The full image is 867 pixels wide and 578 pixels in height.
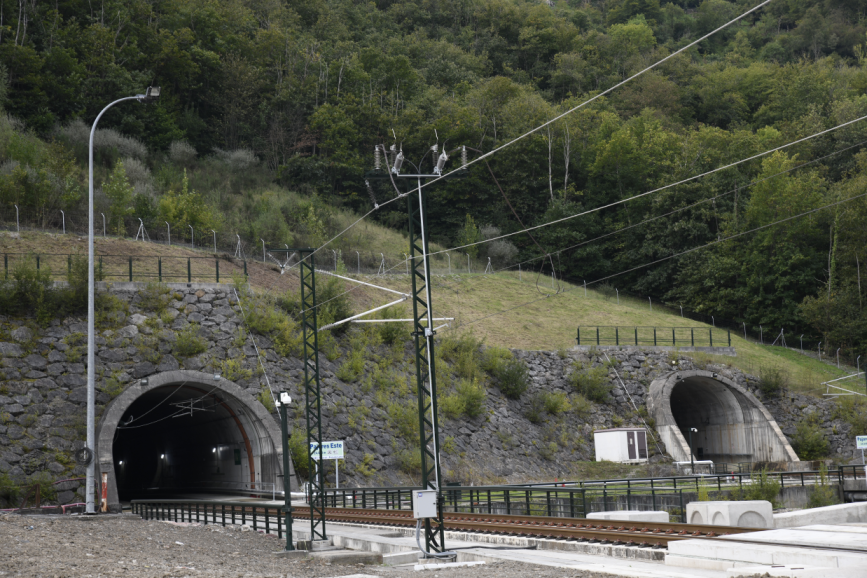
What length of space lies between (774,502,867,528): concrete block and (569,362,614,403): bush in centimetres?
2090

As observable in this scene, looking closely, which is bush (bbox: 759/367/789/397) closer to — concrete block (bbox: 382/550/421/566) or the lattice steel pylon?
the lattice steel pylon

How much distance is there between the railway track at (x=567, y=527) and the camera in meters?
15.4

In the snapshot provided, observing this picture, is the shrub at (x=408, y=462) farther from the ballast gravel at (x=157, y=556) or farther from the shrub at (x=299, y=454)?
the ballast gravel at (x=157, y=556)

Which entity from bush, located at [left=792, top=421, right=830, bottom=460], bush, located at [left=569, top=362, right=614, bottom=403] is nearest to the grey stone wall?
bush, located at [left=569, top=362, right=614, bottom=403]

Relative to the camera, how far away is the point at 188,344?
110 feet

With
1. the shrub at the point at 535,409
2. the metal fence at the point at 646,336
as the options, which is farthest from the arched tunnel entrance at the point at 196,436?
the metal fence at the point at 646,336

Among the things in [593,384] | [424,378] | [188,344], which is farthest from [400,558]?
[593,384]

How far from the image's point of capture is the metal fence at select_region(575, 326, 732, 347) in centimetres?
4681

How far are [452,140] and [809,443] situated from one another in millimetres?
45841

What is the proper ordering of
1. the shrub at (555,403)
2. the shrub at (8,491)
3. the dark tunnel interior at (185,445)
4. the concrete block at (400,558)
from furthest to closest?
the shrub at (555,403)
the dark tunnel interior at (185,445)
the shrub at (8,491)
the concrete block at (400,558)

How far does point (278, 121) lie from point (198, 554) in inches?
2569

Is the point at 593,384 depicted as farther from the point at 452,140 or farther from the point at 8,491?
the point at 452,140

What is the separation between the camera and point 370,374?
124 feet

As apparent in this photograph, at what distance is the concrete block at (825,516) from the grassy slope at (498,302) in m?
23.9
